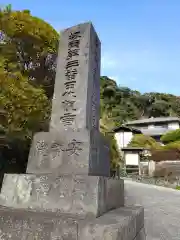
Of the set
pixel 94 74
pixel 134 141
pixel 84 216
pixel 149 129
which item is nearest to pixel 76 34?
pixel 94 74

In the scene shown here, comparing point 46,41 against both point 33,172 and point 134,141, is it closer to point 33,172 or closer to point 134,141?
point 33,172

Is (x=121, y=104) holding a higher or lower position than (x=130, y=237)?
higher

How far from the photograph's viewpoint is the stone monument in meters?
2.34

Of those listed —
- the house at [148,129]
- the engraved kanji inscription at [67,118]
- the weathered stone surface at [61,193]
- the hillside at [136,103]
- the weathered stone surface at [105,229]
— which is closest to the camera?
the weathered stone surface at [105,229]

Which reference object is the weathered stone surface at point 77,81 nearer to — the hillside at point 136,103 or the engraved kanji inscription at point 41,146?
the engraved kanji inscription at point 41,146

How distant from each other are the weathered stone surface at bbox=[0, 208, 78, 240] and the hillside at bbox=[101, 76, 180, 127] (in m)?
46.0

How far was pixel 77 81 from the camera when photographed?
3539 millimetres

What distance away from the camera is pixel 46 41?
1034 cm

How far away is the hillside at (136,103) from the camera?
1967 inches

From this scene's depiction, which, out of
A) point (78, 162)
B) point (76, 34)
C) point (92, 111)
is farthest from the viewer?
point (76, 34)

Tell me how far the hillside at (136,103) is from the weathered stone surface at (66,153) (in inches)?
1783

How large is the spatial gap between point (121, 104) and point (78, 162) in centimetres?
4849

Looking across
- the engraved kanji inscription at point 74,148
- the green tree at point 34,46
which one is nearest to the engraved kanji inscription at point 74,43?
the engraved kanji inscription at point 74,148

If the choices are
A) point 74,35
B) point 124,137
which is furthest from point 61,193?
point 124,137
